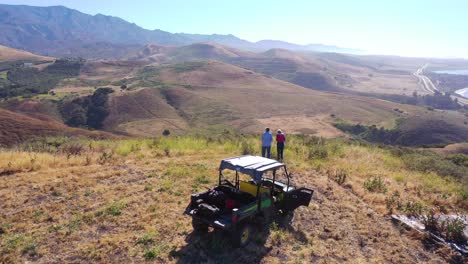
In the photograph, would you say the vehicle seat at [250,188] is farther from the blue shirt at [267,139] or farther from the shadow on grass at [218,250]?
the blue shirt at [267,139]

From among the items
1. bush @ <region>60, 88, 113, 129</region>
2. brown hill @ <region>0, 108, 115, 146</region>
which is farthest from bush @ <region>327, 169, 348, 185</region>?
bush @ <region>60, 88, 113, 129</region>

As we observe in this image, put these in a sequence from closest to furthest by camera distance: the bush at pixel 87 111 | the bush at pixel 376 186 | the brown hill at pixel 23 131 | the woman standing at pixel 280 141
Answer: the bush at pixel 376 186, the woman standing at pixel 280 141, the brown hill at pixel 23 131, the bush at pixel 87 111

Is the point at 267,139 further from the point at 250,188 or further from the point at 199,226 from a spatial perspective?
the point at 199,226

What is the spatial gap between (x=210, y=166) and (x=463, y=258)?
10080mm

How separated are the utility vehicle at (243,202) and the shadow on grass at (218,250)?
229 mm

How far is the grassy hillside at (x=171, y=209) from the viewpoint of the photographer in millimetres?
8766

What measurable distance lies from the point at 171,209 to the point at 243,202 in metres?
2.75

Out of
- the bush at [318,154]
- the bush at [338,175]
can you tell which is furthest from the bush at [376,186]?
the bush at [318,154]

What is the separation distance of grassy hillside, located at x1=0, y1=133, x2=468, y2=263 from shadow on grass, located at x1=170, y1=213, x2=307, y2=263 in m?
0.03

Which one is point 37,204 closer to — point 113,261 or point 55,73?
point 113,261

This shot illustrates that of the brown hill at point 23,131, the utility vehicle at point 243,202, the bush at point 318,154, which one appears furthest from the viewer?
the brown hill at point 23,131

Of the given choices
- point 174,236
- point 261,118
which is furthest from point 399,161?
point 261,118

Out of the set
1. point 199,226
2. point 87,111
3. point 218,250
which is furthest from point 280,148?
point 87,111

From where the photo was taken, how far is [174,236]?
9.39 m
